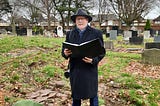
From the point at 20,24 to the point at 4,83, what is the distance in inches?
2461

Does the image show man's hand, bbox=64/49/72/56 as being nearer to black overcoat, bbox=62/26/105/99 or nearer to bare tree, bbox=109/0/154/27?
black overcoat, bbox=62/26/105/99

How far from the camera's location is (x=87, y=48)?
13.2 ft

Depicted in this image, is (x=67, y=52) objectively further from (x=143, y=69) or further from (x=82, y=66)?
(x=143, y=69)

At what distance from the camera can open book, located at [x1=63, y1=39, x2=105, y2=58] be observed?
13.1ft

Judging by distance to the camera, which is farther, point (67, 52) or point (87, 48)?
point (67, 52)

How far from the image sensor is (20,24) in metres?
67.8

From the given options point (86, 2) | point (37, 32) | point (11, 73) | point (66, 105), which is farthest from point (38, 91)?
point (86, 2)

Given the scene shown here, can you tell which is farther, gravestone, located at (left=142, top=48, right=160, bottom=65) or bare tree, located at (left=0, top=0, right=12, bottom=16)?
bare tree, located at (left=0, top=0, right=12, bottom=16)

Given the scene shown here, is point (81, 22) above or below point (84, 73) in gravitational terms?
above

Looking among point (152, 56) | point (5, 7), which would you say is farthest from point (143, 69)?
point (5, 7)

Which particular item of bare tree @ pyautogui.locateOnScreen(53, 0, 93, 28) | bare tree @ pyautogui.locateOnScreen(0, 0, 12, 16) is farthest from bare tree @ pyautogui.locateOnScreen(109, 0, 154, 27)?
bare tree @ pyautogui.locateOnScreen(0, 0, 12, 16)

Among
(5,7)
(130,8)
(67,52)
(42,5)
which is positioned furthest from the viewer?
(5,7)

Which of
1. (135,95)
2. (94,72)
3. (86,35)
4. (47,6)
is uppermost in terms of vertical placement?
(47,6)

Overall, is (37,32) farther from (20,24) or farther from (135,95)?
(135,95)
